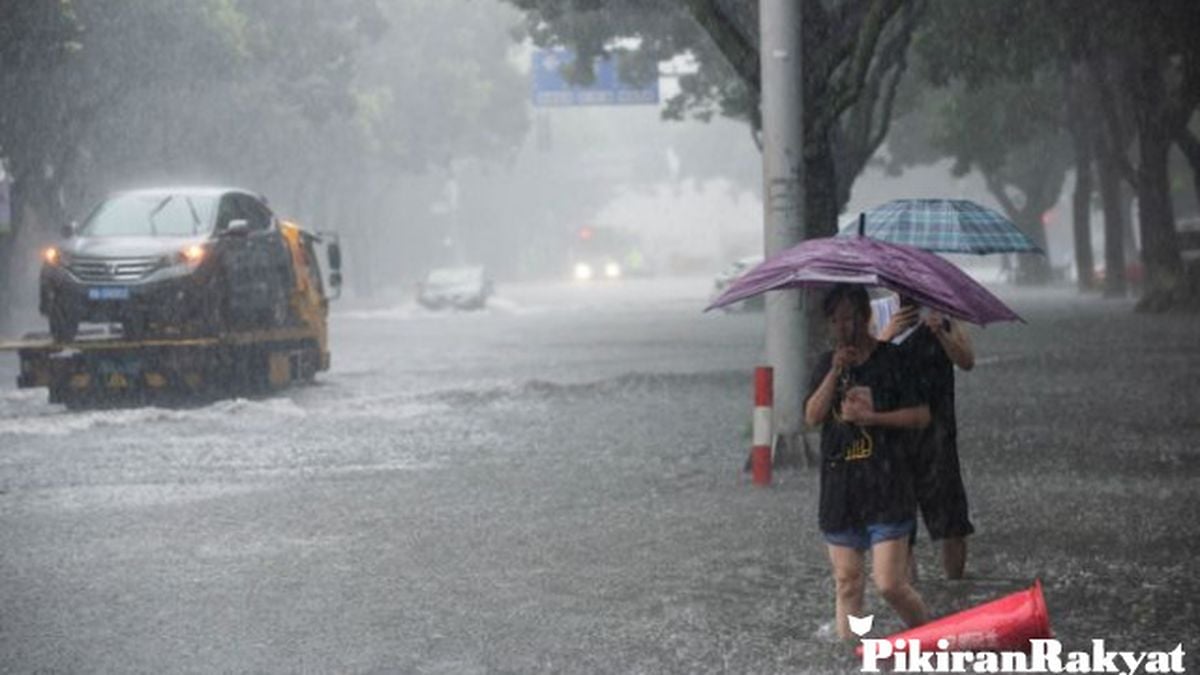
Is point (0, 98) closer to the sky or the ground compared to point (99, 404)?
closer to the sky

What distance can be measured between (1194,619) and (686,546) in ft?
10.8

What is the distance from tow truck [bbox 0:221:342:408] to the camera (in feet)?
66.1

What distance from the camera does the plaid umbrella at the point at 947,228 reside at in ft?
30.8

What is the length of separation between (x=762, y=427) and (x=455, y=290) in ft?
157

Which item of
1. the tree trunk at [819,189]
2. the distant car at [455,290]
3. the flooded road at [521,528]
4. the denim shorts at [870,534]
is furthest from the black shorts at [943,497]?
the distant car at [455,290]

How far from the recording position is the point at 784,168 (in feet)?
45.8

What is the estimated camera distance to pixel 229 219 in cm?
2216

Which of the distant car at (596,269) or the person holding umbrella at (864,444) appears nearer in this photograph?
the person holding umbrella at (864,444)

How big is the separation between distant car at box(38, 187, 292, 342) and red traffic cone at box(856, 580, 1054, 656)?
14493 millimetres

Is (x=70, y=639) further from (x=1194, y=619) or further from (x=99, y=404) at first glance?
(x=99, y=404)

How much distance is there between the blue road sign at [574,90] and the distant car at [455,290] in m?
12.9

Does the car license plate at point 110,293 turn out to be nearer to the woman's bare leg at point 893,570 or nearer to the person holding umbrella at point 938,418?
the person holding umbrella at point 938,418

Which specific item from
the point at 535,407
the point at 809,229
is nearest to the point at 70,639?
the point at 809,229

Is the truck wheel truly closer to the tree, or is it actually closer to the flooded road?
the flooded road
